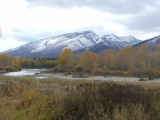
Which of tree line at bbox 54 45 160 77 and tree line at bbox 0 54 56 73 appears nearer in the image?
tree line at bbox 54 45 160 77

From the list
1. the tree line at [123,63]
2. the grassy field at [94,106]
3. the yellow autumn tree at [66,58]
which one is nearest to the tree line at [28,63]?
the yellow autumn tree at [66,58]

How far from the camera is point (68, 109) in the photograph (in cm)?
826

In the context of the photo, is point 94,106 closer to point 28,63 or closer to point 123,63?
point 123,63

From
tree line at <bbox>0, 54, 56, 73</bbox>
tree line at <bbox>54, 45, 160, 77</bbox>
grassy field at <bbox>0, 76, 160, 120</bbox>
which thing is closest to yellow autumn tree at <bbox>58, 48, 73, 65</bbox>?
tree line at <bbox>54, 45, 160, 77</bbox>

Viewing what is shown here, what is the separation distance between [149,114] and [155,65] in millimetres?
89338

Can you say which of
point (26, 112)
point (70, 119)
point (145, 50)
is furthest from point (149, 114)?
point (145, 50)

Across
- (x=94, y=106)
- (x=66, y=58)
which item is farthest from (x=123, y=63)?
(x=94, y=106)

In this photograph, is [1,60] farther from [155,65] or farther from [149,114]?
[149,114]

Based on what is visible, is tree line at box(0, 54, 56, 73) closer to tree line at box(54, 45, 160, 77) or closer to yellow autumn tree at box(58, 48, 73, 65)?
yellow autumn tree at box(58, 48, 73, 65)

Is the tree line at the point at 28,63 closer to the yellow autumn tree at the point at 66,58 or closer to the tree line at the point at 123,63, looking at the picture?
the yellow autumn tree at the point at 66,58

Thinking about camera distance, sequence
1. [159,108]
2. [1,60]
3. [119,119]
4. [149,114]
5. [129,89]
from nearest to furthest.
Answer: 1. [119,119]
2. [149,114]
3. [159,108]
4. [129,89]
5. [1,60]

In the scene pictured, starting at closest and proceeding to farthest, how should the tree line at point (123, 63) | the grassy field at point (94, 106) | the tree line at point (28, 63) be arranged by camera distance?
the grassy field at point (94, 106)
the tree line at point (123, 63)
the tree line at point (28, 63)

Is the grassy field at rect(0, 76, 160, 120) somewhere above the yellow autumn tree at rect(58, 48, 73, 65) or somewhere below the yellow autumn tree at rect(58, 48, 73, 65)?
below

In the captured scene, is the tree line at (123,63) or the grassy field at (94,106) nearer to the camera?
the grassy field at (94,106)
